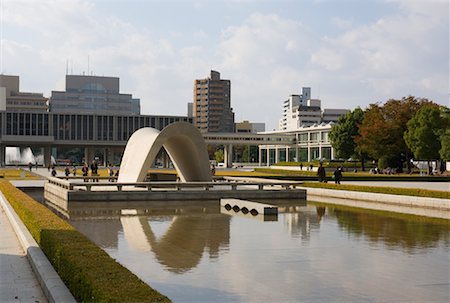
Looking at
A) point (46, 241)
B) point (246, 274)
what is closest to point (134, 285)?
point (246, 274)

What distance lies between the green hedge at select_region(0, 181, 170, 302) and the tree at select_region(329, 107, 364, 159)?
6433 cm

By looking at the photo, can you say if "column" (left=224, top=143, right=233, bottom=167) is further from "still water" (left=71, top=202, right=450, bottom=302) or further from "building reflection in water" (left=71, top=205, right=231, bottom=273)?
"still water" (left=71, top=202, right=450, bottom=302)

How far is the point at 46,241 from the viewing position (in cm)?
1109

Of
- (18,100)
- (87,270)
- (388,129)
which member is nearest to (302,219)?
(87,270)

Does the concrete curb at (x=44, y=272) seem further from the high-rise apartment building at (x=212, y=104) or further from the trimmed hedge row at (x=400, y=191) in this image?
the high-rise apartment building at (x=212, y=104)

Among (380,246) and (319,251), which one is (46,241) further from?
(380,246)

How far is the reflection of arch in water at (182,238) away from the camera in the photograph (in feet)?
39.8

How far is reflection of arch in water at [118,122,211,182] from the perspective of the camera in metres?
31.6

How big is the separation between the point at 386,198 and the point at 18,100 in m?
142

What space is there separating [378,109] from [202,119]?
398 feet

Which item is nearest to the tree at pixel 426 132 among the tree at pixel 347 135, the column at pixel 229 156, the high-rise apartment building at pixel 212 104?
the tree at pixel 347 135

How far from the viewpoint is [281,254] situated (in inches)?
501

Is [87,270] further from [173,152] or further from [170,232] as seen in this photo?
[173,152]

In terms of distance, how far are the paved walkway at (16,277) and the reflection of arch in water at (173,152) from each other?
18.1 metres
